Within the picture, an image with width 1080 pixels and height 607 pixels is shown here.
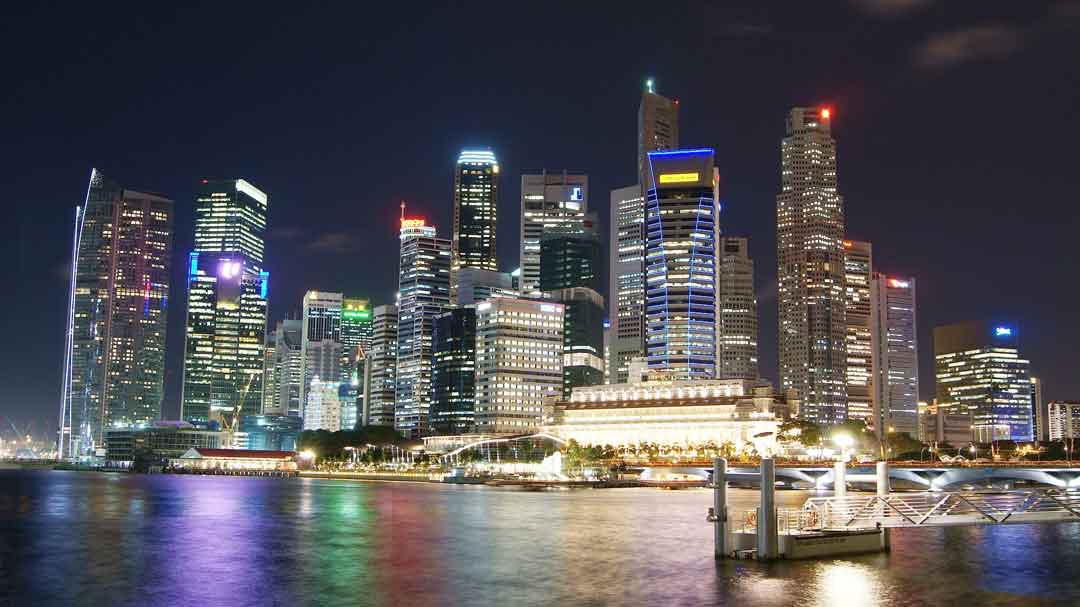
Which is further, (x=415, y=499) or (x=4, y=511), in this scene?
(x=415, y=499)

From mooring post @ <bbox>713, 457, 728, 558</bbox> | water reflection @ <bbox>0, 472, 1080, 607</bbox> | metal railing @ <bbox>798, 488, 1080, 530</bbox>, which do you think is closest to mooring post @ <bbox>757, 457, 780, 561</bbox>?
water reflection @ <bbox>0, 472, 1080, 607</bbox>

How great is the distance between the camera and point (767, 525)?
187 ft

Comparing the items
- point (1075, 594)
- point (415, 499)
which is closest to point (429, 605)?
point (1075, 594)

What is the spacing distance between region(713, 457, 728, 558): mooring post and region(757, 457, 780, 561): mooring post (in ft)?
7.07

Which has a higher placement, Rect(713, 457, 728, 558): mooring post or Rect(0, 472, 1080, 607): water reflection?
Rect(713, 457, 728, 558): mooring post

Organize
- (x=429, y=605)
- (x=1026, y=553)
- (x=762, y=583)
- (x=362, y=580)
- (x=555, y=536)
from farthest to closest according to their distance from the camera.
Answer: (x=555, y=536) → (x=1026, y=553) → (x=362, y=580) → (x=762, y=583) → (x=429, y=605)

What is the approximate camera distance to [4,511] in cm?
11275

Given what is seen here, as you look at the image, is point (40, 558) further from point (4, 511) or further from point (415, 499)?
point (415, 499)

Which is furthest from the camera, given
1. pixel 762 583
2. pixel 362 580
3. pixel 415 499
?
pixel 415 499

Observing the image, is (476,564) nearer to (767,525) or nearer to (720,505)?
(720,505)

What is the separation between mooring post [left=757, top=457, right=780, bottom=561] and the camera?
56156 mm

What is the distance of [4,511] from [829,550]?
9096 cm

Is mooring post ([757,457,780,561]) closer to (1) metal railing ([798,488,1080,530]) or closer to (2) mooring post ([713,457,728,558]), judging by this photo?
(2) mooring post ([713,457,728,558])

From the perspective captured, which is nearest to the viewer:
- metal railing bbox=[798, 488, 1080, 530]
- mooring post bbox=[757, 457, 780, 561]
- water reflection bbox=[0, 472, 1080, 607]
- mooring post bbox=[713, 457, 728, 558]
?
water reflection bbox=[0, 472, 1080, 607]
